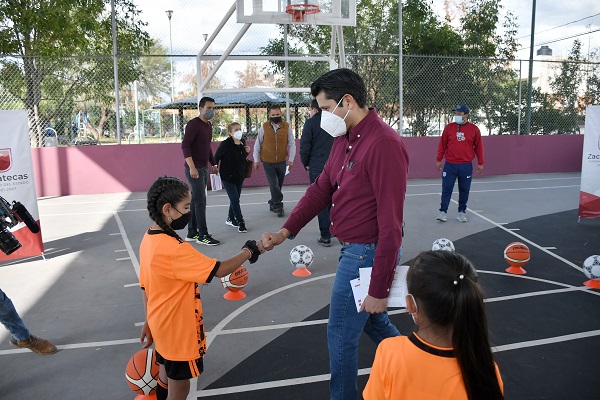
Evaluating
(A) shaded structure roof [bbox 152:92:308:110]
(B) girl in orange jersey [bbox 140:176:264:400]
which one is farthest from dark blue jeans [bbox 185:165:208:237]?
(A) shaded structure roof [bbox 152:92:308:110]

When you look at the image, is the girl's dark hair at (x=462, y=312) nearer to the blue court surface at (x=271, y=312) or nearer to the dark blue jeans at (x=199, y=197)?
the blue court surface at (x=271, y=312)

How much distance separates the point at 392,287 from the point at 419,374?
868 mm

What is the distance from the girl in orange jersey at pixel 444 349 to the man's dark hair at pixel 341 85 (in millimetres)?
1261

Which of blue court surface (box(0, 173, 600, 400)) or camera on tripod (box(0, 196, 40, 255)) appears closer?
blue court surface (box(0, 173, 600, 400))

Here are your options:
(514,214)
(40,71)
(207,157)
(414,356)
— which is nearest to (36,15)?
(40,71)

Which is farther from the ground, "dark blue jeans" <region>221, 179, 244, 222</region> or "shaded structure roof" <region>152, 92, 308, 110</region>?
"shaded structure roof" <region>152, 92, 308, 110</region>

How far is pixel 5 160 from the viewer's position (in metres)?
7.09

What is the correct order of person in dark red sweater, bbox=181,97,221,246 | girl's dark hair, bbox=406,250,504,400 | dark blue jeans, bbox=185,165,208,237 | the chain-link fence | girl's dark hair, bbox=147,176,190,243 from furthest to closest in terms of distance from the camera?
the chain-link fence → dark blue jeans, bbox=185,165,208,237 → person in dark red sweater, bbox=181,97,221,246 → girl's dark hair, bbox=147,176,190,243 → girl's dark hair, bbox=406,250,504,400

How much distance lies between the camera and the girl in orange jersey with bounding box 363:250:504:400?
1986 millimetres

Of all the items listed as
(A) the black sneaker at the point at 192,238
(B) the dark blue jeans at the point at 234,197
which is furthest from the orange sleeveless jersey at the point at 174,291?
(B) the dark blue jeans at the point at 234,197

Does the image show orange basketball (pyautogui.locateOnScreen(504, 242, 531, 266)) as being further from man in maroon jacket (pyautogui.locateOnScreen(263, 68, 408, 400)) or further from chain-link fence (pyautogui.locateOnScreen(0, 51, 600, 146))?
chain-link fence (pyautogui.locateOnScreen(0, 51, 600, 146))

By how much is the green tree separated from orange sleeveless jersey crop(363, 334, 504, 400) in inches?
510

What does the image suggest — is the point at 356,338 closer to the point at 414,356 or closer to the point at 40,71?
the point at 414,356

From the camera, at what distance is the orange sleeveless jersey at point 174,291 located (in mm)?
3012
